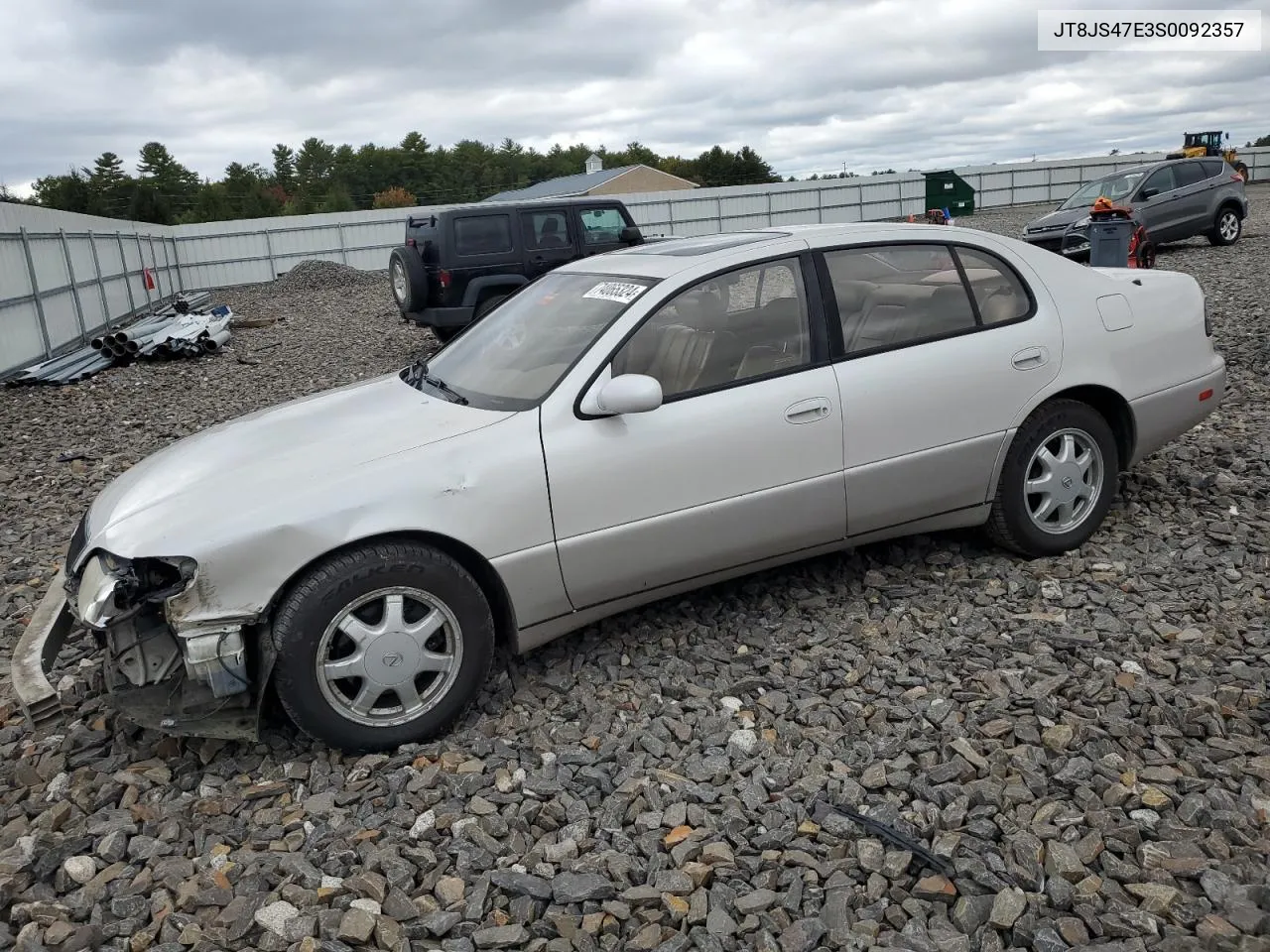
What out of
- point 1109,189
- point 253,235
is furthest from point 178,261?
point 1109,189

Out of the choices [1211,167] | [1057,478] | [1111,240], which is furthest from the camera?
[1211,167]

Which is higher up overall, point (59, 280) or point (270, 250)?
point (270, 250)

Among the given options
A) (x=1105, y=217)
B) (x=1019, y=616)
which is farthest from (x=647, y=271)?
(x=1105, y=217)

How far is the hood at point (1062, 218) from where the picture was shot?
54.5 feet

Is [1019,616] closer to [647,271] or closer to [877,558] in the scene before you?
[877,558]

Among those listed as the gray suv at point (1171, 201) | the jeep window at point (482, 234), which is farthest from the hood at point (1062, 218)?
the jeep window at point (482, 234)

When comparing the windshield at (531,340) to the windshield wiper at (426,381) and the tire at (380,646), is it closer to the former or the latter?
the windshield wiper at (426,381)

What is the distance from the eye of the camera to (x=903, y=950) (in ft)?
8.00

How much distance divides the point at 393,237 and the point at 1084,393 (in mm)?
28541

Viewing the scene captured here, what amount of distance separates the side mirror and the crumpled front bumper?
207 cm

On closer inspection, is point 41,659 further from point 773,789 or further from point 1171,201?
point 1171,201

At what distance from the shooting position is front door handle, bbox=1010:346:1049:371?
14.1 feet

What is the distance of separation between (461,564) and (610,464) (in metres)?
0.64

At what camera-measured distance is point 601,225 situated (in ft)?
44.5
